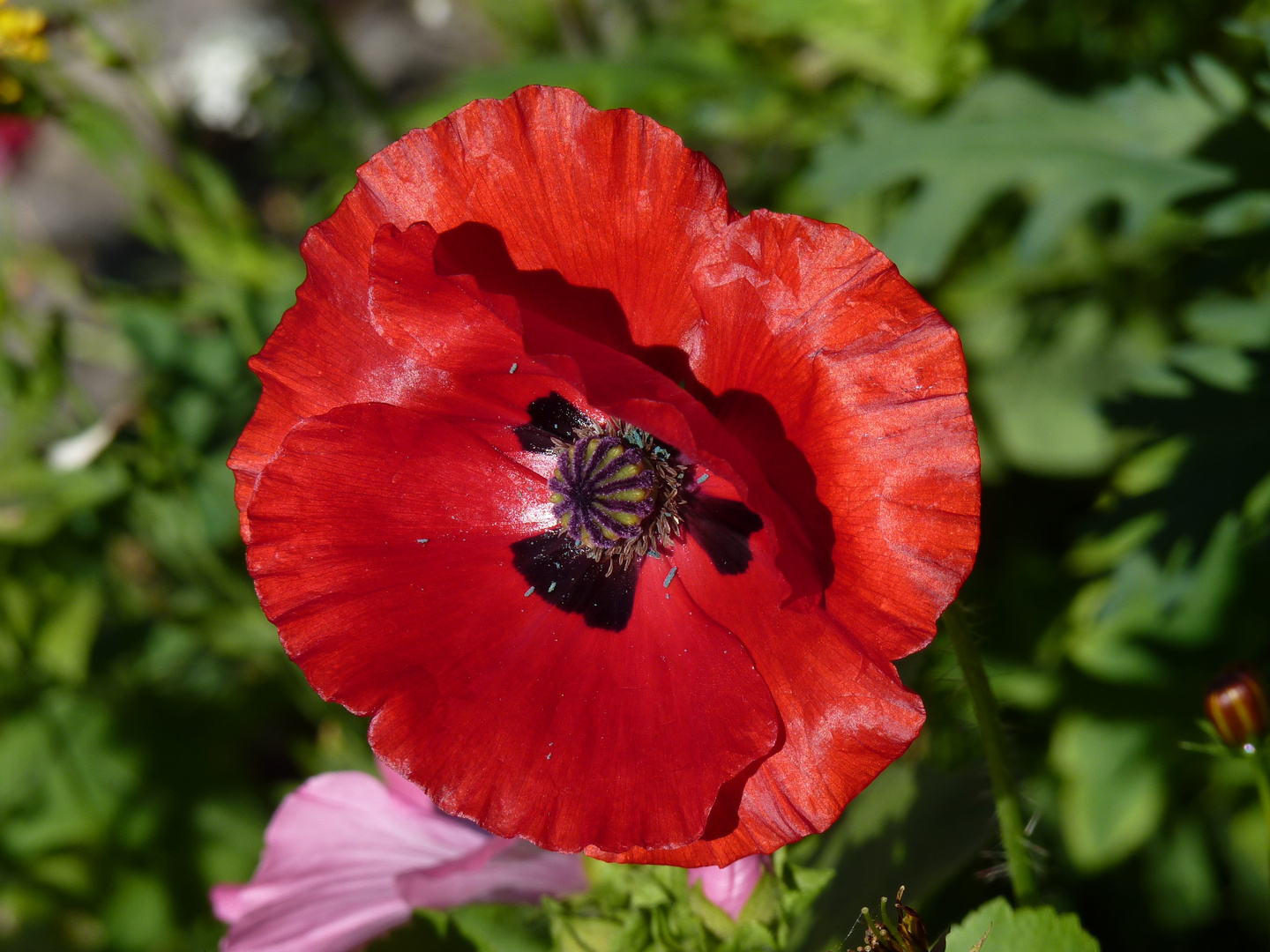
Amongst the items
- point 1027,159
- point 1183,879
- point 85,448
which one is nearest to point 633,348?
point 1027,159

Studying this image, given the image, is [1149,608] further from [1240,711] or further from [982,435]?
[1240,711]

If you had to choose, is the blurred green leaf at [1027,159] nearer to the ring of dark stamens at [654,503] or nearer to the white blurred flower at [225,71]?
the ring of dark stamens at [654,503]

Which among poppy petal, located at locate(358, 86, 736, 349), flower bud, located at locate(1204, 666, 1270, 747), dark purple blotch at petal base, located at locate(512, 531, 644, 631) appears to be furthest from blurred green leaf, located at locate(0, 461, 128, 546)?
flower bud, located at locate(1204, 666, 1270, 747)

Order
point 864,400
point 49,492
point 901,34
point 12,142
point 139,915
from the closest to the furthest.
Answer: point 864,400, point 139,915, point 49,492, point 901,34, point 12,142

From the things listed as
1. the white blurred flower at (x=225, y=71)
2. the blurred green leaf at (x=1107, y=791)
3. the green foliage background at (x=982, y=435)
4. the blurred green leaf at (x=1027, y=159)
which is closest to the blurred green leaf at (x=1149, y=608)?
the green foliage background at (x=982, y=435)

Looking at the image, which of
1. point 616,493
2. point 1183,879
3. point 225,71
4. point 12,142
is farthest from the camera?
point 225,71

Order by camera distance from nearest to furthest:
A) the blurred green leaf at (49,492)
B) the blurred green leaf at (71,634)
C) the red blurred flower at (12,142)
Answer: the blurred green leaf at (49,492), the blurred green leaf at (71,634), the red blurred flower at (12,142)
